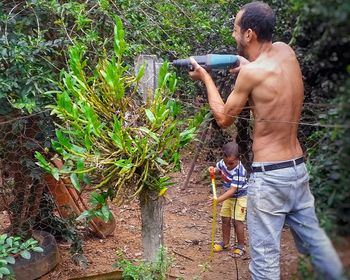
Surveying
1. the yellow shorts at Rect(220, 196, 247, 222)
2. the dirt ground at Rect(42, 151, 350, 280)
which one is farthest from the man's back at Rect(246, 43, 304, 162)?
the yellow shorts at Rect(220, 196, 247, 222)

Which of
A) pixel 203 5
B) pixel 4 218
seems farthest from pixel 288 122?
pixel 4 218

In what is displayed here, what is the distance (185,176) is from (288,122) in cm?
486

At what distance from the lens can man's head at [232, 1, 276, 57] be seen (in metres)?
3.10

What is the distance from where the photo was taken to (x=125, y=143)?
3.34 metres

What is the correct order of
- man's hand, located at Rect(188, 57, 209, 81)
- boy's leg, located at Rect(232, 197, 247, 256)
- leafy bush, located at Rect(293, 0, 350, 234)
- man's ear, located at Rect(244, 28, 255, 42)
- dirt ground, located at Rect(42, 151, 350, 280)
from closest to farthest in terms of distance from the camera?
1. leafy bush, located at Rect(293, 0, 350, 234)
2. man's ear, located at Rect(244, 28, 255, 42)
3. man's hand, located at Rect(188, 57, 209, 81)
4. dirt ground, located at Rect(42, 151, 350, 280)
5. boy's leg, located at Rect(232, 197, 247, 256)

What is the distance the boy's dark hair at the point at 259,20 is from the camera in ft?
10.2

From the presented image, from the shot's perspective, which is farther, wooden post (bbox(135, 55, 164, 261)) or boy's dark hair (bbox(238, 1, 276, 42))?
wooden post (bbox(135, 55, 164, 261))

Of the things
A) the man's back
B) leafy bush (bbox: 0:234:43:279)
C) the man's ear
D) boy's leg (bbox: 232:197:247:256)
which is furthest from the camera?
boy's leg (bbox: 232:197:247:256)

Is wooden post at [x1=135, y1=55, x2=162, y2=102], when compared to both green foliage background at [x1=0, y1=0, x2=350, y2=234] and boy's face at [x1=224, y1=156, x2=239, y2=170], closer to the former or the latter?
green foliage background at [x1=0, y1=0, x2=350, y2=234]

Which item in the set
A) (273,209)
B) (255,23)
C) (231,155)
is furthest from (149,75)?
(231,155)

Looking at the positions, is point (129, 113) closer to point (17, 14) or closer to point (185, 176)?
point (17, 14)

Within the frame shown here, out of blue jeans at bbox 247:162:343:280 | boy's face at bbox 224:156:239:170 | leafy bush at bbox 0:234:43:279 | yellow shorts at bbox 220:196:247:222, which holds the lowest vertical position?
yellow shorts at bbox 220:196:247:222

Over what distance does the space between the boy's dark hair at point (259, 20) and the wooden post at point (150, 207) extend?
0.78 metres

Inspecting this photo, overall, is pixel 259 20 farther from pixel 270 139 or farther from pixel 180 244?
pixel 180 244
